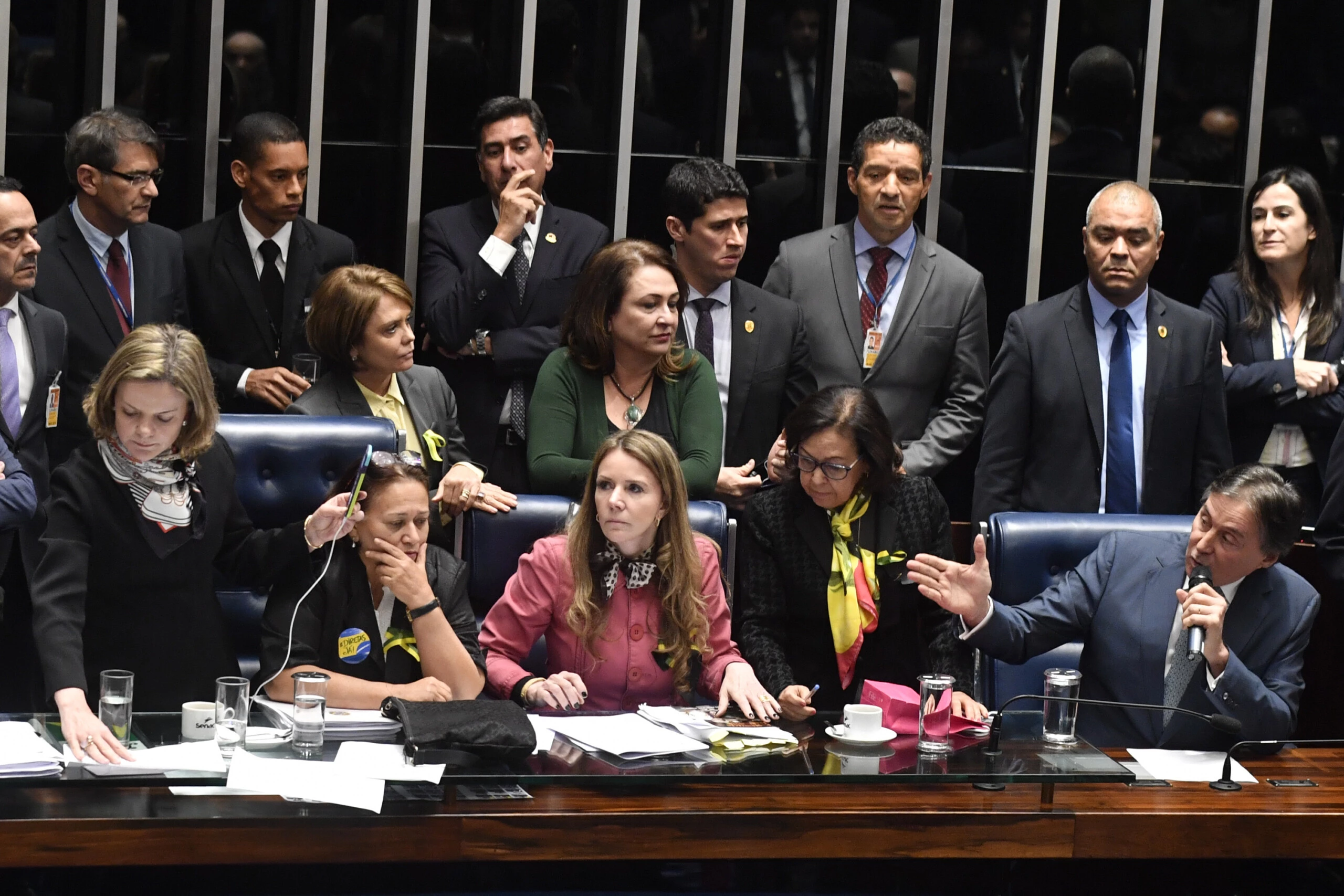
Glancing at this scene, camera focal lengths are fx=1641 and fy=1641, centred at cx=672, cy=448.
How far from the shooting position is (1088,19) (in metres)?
5.45

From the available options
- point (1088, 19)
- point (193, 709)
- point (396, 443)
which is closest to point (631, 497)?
point (396, 443)

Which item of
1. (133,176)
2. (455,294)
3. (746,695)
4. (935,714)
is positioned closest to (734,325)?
(455,294)

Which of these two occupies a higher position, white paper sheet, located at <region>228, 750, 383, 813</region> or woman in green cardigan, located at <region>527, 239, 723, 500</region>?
woman in green cardigan, located at <region>527, 239, 723, 500</region>

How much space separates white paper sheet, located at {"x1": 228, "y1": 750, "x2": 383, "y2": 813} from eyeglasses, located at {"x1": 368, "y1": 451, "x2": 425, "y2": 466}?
0.75 metres

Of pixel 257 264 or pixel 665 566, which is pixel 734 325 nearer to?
pixel 665 566

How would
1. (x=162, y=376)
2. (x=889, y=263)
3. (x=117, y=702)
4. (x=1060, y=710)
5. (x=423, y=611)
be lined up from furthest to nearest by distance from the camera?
(x=889, y=263) → (x=423, y=611) → (x=162, y=376) → (x=1060, y=710) → (x=117, y=702)

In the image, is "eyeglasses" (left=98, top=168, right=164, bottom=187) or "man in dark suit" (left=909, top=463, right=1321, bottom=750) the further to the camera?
"eyeglasses" (left=98, top=168, right=164, bottom=187)

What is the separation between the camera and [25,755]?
2490 mm

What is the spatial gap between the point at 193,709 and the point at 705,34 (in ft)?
10.9

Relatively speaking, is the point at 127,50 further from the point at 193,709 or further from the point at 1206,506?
the point at 1206,506

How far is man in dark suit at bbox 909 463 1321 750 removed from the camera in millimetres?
3141

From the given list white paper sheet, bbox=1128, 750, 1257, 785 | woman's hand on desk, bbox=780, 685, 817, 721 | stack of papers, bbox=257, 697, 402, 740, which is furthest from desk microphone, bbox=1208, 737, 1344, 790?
stack of papers, bbox=257, 697, 402, 740

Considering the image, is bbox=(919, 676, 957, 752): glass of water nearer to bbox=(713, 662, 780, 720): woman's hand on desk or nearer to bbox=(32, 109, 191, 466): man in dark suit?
bbox=(713, 662, 780, 720): woman's hand on desk

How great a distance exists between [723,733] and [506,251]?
1.83 metres
